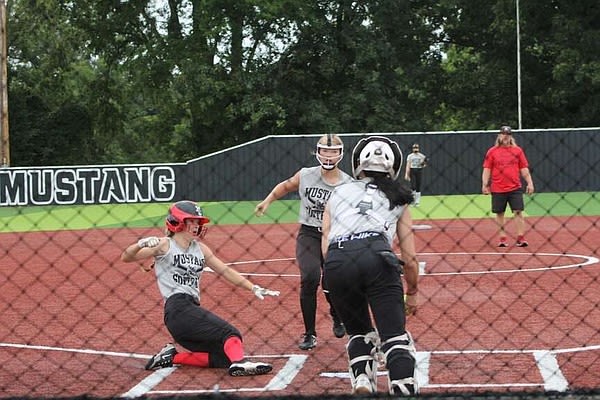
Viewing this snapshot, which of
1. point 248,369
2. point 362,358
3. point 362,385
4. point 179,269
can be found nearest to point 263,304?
point 179,269

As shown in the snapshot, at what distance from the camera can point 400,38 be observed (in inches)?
1884

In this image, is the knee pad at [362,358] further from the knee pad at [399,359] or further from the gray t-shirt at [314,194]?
the gray t-shirt at [314,194]

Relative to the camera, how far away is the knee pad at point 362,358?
20.3 feet

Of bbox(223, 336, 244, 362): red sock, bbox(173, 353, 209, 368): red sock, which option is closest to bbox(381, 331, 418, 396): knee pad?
bbox(223, 336, 244, 362): red sock

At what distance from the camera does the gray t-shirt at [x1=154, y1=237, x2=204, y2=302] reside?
815 centimetres

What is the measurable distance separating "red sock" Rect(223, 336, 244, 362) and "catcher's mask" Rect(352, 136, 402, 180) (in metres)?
2.16

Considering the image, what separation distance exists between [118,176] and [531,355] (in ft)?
55.7

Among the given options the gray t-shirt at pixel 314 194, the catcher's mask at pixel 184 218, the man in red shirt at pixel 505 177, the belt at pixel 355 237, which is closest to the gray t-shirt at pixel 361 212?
the belt at pixel 355 237

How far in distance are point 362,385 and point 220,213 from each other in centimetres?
2196

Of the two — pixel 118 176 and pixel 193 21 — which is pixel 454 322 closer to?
pixel 118 176

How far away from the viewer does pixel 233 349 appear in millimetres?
7840

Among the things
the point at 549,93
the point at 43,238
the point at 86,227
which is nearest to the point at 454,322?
the point at 43,238

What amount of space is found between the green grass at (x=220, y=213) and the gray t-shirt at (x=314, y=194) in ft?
48.0

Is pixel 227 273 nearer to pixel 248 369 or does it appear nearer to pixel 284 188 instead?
pixel 248 369
